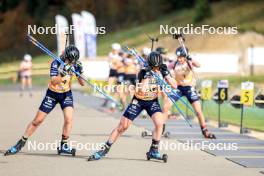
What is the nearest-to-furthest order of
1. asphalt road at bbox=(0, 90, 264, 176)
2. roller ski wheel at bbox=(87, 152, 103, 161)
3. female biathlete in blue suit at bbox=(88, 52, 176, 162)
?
asphalt road at bbox=(0, 90, 264, 176), roller ski wheel at bbox=(87, 152, 103, 161), female biathlete in blue suit at bbox=(88, 52, 176, 162)

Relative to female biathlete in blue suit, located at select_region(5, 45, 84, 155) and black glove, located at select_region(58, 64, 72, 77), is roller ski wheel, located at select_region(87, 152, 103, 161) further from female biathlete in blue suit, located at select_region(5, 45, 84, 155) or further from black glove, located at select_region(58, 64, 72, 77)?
black glove, located at select_region(58, 64, 72, 77)

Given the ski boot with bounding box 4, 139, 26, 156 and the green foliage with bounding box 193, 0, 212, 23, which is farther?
the green foliage with bounding box 193, 0, 212, 23

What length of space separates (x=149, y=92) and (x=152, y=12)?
71.6m

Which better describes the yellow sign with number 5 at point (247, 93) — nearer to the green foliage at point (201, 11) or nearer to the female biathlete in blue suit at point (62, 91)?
the female biathlete in blue suit at point (62, 91)

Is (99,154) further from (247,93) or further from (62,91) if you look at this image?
(247,93)

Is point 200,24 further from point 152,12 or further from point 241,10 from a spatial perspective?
point 152,12

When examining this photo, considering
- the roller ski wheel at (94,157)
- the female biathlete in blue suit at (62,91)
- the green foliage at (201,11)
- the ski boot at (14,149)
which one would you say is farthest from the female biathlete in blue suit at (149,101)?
the green foliage at (201,11)

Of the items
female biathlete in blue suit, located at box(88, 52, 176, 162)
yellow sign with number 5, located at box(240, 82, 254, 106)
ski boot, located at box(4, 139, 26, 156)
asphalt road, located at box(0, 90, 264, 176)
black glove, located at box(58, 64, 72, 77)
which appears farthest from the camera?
yellow sign with number 5, located at box(240, 82, 254, 106)

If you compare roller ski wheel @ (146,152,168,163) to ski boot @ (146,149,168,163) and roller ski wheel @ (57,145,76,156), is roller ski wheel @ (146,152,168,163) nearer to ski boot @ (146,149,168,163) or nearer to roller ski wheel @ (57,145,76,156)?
ski boot @ (146,149,168,163)

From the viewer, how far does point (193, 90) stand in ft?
61.4

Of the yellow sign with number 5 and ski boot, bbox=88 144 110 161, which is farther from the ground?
the yellow sign with number 5

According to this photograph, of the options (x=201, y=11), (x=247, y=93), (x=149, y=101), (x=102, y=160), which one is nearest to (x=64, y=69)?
(x=149, y=101)

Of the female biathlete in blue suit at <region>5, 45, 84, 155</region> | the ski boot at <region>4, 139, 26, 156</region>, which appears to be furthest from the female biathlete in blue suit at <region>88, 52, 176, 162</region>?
the ski boot at <region>4, 139, 26, 156</region>

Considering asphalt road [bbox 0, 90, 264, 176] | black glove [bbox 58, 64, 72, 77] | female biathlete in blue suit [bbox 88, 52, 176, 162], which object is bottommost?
asphalt road [bbox 0, 90, 264, 176]
